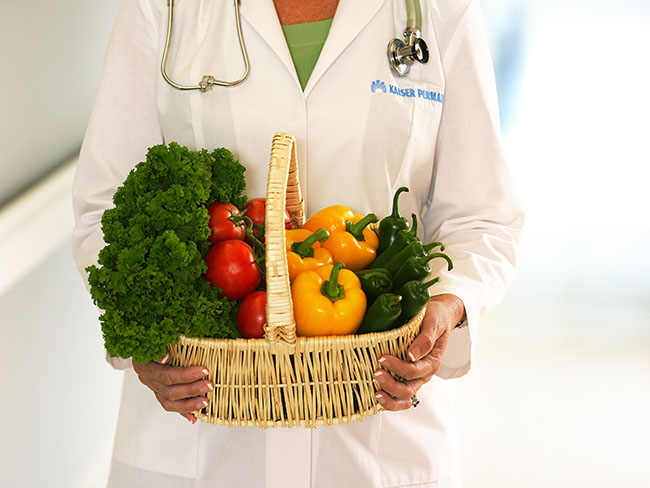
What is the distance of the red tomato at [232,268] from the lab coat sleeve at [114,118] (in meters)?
0.35

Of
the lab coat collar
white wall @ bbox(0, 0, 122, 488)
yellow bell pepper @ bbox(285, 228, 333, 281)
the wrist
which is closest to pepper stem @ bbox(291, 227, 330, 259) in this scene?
yellow bell pepper @ bbox(285, 228, 333, 281)

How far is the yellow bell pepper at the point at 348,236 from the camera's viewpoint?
0.93m

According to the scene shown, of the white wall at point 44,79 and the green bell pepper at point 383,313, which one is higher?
the white wall at point 44,79

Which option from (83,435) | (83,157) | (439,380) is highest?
(83,157)

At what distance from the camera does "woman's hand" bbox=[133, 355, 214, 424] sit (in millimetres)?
824

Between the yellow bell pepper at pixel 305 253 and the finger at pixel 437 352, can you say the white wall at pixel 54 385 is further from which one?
the finger at pixel 437 352

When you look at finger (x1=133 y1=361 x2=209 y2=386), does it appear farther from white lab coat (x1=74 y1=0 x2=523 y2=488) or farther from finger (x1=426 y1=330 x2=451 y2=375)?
finger (x1=426 y1=330 x2=451 y2=375)

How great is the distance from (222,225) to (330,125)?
333mm

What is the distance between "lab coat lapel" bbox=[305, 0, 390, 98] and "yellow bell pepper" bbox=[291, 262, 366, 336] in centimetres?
40

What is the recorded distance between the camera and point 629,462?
2.34 m

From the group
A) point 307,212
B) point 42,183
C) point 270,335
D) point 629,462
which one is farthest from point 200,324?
Result: point 629,462

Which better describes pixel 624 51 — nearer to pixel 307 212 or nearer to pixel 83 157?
pixel 307 212

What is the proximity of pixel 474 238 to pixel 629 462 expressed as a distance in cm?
171

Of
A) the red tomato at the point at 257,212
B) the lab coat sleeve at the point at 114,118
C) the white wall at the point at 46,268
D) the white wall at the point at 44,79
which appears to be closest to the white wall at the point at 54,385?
the white wall at the point at 46,268
